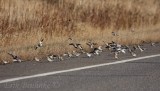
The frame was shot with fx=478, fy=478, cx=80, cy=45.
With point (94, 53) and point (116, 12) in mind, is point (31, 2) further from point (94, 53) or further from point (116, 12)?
point (94, 53)

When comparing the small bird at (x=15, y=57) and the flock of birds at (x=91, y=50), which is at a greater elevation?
the small bird at (x=15, y=57)

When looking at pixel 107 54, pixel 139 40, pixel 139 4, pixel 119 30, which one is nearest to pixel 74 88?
pixel 107 54

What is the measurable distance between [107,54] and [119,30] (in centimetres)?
530

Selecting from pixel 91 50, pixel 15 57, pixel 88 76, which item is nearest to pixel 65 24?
pixel 91 50

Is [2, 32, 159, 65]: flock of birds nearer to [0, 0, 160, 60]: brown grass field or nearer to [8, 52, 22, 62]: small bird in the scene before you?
[8, 52, 22, 62]: small bird

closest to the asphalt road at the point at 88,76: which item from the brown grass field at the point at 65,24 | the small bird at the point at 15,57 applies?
the small bird at the point at 15,57

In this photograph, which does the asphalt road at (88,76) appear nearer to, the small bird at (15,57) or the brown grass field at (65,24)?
the small bird at (15,57)

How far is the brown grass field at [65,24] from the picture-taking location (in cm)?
1134

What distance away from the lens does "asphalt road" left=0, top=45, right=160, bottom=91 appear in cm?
751

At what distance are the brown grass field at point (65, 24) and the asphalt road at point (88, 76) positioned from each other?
848mm

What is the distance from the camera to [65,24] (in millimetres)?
14703

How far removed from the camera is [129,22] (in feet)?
59.9

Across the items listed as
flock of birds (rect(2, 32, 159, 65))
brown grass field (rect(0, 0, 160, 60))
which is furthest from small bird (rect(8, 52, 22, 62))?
brown grass field (rect(0, 0, 160, 60))

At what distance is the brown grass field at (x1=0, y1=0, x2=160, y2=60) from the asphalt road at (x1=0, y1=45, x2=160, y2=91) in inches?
33.4
